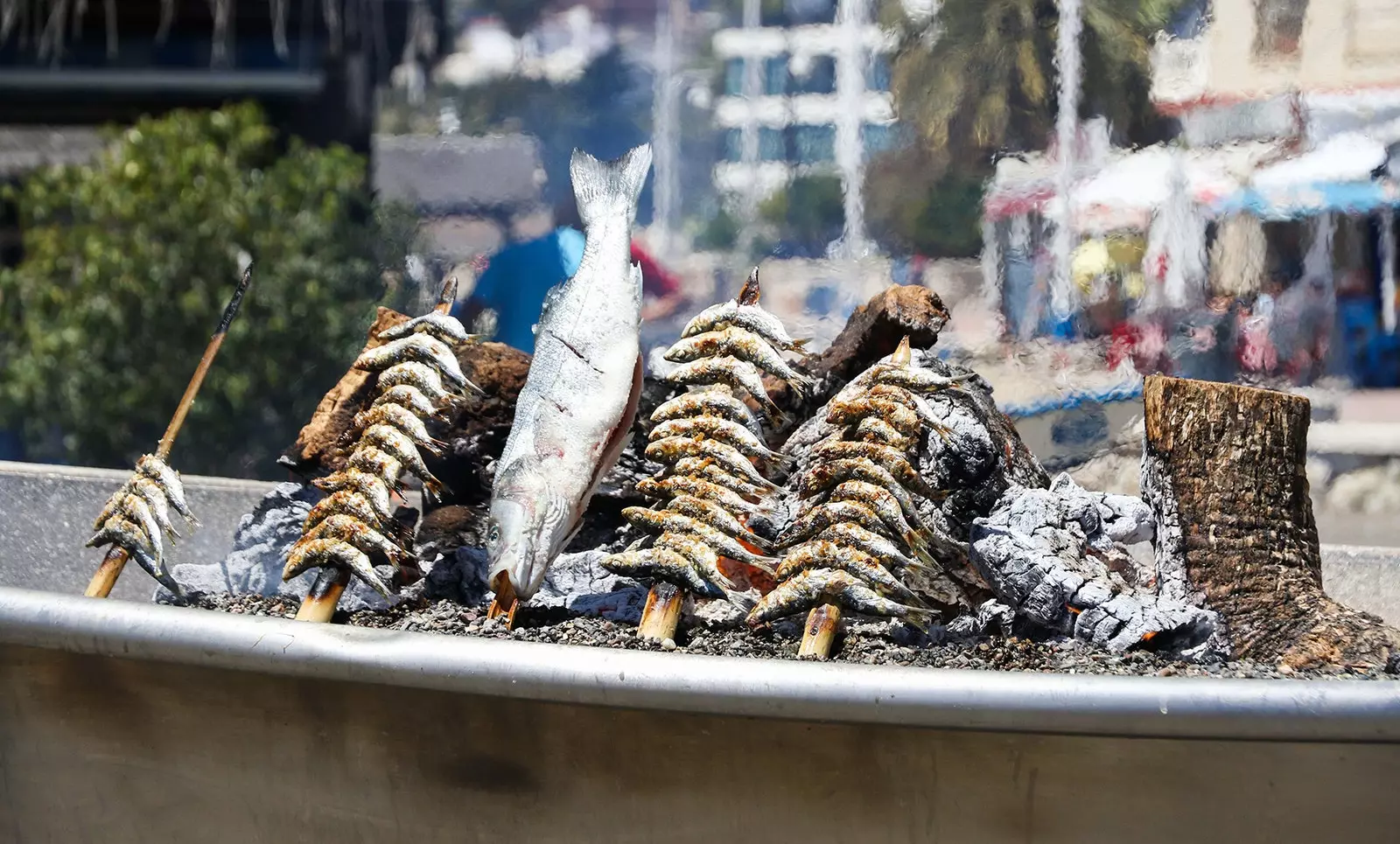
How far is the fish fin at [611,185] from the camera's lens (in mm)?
1684

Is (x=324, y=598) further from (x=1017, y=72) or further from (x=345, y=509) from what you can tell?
(x=1017, y=72)

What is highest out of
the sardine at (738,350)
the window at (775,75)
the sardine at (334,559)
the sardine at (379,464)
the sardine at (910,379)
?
the window at (775,75)

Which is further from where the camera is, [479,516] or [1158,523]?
[479,516]

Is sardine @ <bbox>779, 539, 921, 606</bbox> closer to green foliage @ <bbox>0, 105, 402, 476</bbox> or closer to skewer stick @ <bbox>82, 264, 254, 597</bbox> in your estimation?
skewer stick @ <bbox>82, 264, 254, 597</bbox>

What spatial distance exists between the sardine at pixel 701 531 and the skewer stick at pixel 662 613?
0.07 metres

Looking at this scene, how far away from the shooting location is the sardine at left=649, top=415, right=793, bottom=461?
1474mm

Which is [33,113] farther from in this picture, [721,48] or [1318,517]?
[1318,517]

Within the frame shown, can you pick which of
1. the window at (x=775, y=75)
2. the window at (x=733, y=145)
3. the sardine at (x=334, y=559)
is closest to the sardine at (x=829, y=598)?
the sardine at (x=334, y=559)

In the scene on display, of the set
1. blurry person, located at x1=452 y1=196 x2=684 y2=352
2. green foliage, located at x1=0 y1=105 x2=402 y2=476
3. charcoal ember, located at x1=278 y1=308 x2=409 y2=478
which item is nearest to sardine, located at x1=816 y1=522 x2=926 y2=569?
charcoal ember, located at x1=278 y1=308 x2=409 y2=478

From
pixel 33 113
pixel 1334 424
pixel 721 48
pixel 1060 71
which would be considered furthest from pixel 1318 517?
pixel 33 113

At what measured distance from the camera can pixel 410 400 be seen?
1613 millimetres

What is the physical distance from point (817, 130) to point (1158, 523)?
4659 mm

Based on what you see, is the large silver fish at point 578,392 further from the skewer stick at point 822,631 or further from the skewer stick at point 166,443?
the skewer stick at point 166,443

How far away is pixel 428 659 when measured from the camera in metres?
1.15
